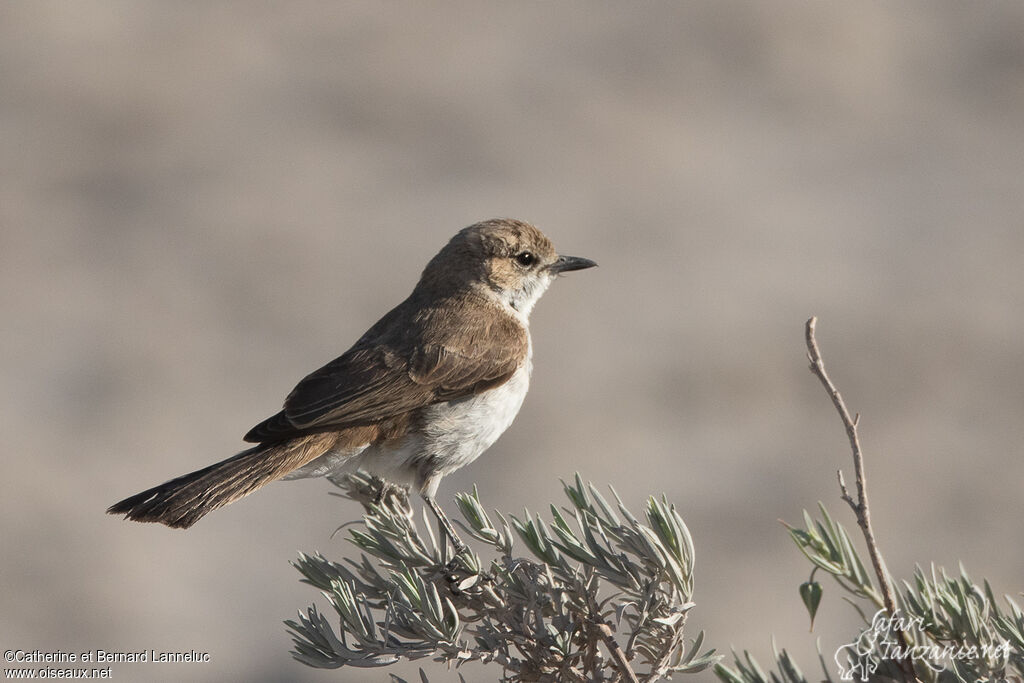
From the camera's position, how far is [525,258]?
5.49 metres

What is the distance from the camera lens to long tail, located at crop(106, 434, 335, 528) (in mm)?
3613

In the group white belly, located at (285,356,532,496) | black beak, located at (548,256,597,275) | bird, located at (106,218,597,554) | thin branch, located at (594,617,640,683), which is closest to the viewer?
thin branch, located at (594,617,640,683)

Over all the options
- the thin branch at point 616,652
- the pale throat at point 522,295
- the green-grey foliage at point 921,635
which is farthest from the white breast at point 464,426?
the green-grey foliage at point 921,635

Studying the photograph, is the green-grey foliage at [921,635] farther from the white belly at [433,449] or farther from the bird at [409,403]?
the white belly at [433,449]

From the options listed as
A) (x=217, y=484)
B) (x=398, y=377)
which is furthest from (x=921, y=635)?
(x=398, y=377)

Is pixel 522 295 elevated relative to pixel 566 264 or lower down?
lower down

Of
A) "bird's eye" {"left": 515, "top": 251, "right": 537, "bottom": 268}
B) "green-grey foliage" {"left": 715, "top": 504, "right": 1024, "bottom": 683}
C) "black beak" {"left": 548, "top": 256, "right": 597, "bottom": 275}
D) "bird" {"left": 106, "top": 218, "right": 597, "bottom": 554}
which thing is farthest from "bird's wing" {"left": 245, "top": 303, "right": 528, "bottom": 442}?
"green-grey foliage" {"left": 715, "top": 504, "right": 1024, "bottom": 683}

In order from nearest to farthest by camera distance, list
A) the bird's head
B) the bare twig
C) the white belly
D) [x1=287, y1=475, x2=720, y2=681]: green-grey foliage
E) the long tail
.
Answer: the bare twig < [x1=287, y1=475, x2=720, y2=681]: green-grey foliage < the long tail < the white belly < the bird's head

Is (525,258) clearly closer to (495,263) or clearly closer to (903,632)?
(495,263)

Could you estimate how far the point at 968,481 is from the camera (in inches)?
384

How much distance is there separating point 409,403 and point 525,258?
4.14 feet

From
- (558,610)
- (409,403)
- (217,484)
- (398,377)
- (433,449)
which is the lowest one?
(558,610)

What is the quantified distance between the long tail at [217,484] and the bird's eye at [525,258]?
155 cm

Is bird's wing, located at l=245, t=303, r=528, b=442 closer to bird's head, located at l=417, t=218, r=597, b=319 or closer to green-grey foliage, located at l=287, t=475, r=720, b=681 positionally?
bird's head, located at l=417, t=218, r=597, b=319
